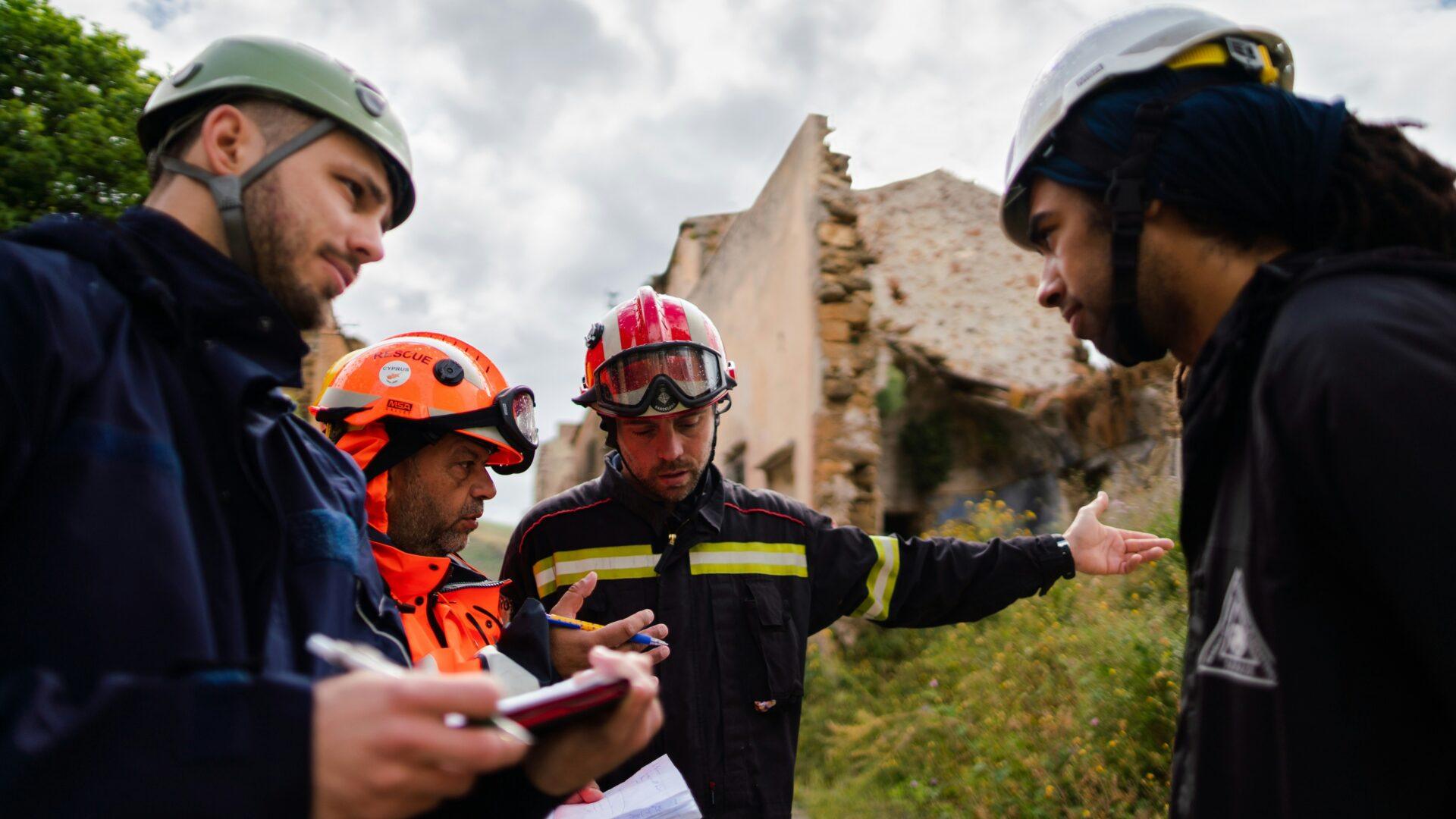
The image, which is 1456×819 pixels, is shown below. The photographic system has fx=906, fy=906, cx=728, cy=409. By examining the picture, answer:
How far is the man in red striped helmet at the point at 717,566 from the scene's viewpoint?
3.04 m

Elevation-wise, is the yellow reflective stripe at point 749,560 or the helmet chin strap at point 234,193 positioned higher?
the helmet chin strap at point 234,193

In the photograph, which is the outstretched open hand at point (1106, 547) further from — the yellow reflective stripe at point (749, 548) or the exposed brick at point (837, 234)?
the exposed brick at point (837, 234)

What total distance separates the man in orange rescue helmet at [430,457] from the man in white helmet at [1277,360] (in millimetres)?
1564

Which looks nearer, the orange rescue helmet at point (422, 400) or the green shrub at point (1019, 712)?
the orange rescue helmet at point (422, 400)

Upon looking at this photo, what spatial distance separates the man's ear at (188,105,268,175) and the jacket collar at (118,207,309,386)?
197mm

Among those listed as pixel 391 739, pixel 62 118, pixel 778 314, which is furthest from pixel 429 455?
pixel 778 314

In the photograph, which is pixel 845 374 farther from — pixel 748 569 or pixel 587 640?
pixel 587 640

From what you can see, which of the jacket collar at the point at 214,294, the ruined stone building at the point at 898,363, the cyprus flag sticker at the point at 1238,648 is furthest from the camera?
the ruined stone building at the point at 898,363

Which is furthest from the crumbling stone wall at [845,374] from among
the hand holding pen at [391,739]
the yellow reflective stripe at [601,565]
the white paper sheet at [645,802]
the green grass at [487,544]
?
the green grass at [487,544]

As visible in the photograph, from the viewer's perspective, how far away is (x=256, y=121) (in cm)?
175

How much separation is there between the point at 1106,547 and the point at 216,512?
110 inches

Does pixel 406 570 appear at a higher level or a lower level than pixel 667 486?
lower

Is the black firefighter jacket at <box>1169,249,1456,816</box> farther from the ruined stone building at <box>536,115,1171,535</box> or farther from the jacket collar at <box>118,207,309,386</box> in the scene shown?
the ruined stone building at <box>536,115,1171,535</box>

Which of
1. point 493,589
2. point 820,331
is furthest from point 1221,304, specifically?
point 820,331
